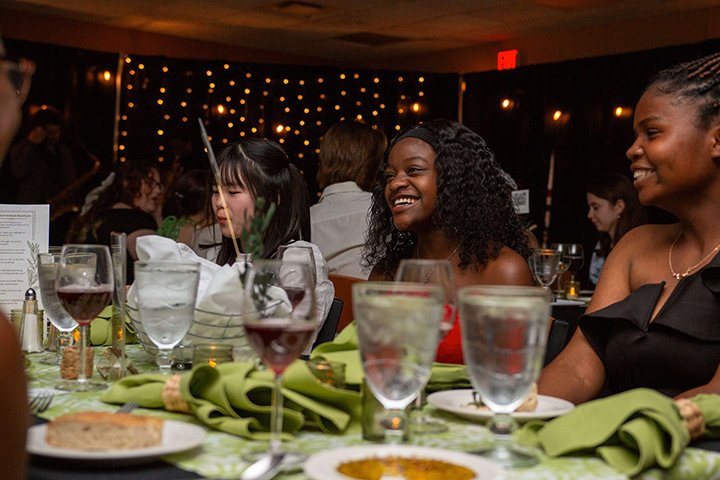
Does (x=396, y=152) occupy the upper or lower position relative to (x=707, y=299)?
upper

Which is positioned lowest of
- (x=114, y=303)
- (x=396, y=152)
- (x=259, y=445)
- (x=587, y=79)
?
(x=259, y=445)

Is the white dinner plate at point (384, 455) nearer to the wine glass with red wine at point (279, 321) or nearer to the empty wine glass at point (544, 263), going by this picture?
the wine glass with red wine at point (279, 321)

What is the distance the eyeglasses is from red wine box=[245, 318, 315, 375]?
1.25 feet

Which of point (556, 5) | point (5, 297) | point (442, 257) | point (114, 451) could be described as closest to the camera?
point (114, 451)

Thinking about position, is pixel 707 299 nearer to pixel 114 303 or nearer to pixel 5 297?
pixel 114 303

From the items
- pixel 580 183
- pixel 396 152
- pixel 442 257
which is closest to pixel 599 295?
pixel 442 257

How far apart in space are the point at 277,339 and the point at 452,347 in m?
0.60

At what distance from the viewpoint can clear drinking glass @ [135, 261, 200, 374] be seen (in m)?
1.43

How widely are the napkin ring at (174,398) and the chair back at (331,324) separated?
108 cm

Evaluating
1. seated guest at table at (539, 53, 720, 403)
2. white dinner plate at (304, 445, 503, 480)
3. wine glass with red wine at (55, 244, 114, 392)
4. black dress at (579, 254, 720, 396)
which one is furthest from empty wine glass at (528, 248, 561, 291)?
white dinner plate at (304, 445, 503, 480)

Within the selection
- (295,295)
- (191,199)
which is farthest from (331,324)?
(191,199)

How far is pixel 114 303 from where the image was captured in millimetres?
1666

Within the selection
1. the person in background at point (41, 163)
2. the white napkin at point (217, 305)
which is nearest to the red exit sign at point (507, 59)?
the person in background at point (41, 163)

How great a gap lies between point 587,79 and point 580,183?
0.99 meters
